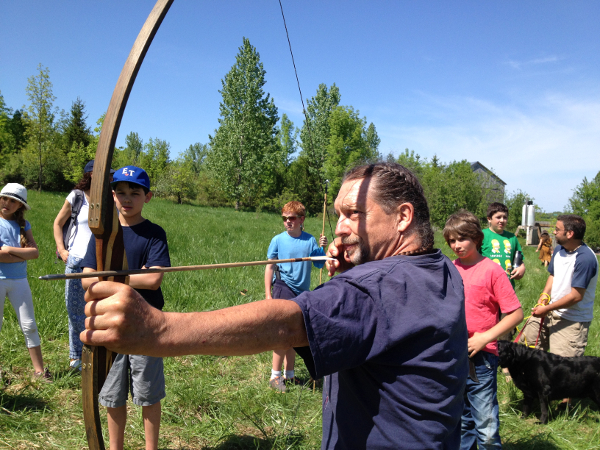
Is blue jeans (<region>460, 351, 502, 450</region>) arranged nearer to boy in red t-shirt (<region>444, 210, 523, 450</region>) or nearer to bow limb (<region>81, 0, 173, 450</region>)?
boy in red t-shirt (<region>444, 210, 523, 450</region>)

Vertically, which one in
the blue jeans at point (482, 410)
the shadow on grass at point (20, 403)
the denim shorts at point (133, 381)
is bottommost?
the shadow on grass at point (20, 403)

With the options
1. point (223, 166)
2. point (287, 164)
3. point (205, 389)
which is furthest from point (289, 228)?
point (287, 164)

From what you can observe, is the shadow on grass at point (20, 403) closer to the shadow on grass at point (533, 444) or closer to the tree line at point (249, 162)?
the shadow on grass at point (533, 444)

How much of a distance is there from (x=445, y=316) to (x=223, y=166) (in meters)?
42.7

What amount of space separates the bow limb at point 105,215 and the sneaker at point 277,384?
290 cm

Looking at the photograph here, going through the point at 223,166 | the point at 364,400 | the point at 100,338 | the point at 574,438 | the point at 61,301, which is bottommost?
the point at 574,438

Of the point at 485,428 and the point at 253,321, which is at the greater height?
the point at 253,321

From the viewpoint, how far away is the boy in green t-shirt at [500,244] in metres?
4.87

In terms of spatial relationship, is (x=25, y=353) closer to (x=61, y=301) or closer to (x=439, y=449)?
(x=61, y=301)

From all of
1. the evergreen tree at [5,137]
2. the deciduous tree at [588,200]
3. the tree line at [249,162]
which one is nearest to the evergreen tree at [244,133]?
the tree line at [249,162]

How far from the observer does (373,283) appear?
1128mm

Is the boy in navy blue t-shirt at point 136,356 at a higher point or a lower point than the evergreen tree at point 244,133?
lower

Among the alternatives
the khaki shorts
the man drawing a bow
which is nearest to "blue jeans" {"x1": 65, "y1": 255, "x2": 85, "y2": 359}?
the man drawing a bow

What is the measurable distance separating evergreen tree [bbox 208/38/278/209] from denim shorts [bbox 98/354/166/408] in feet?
128
